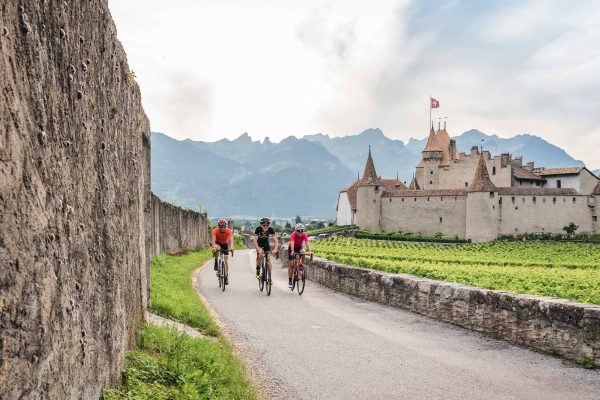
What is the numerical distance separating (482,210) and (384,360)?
75.6 metres

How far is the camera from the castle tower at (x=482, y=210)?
259 feet

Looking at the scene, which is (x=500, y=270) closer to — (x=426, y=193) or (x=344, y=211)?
(x=426, y=193)

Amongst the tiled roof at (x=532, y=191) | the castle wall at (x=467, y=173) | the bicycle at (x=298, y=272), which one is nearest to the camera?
the bicycle at (x=298, y=272)

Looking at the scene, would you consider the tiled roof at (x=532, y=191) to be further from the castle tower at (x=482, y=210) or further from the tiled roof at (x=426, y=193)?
the tiled roof at (x=426, y=193)

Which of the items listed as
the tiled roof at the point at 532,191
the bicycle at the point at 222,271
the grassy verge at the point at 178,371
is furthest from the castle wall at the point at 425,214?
the grassy verge at the point at 178,371

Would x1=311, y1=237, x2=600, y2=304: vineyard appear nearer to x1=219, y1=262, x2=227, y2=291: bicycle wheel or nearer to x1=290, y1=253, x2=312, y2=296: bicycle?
x1=290, y1=253, x2=312, y2=296: bicycle

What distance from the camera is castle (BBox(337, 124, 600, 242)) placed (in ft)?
263

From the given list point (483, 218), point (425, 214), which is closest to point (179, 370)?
point (483, 218)

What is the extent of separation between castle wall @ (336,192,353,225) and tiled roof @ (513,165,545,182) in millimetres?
30129

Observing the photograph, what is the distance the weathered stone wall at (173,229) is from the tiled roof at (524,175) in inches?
2657

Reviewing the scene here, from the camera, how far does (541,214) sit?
81.8 metres

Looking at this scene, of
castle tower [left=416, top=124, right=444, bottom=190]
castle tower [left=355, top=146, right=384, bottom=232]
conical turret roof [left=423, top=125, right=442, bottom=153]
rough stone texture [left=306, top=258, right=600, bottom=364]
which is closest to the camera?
rough stone texture [left=306, top=258, right=600, bottom=364]

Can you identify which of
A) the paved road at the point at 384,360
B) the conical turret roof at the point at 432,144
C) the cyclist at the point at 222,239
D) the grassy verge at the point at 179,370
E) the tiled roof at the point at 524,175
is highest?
the conical turret roof at the point at 432,144

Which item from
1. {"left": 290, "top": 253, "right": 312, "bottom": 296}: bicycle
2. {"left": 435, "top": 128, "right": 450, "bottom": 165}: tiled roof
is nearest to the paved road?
{"left": 290, "top": 253, "right": 312, "bottom": 296}: bicycle
